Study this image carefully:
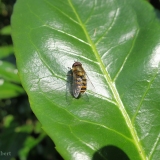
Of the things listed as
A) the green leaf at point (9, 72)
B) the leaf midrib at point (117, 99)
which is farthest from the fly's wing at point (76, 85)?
the green leaf at point (9, 72)

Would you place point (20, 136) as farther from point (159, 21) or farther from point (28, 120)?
point (159, 21)

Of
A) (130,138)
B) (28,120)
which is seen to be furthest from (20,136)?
(130,138)

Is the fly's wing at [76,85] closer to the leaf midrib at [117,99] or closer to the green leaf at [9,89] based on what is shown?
the leaf midrib at [117,99]

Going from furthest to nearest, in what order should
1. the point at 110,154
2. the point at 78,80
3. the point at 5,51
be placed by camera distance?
the point at 5,51
the point at 78,80
the point at 110,154

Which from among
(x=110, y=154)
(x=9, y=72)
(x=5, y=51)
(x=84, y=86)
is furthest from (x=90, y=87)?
(x=5, y=51)

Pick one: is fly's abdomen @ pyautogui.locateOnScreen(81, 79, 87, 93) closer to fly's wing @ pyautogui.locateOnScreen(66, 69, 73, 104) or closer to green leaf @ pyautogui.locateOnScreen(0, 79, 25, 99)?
fly's wing @ pyautogui.locateOnScreen(66, 69, 73, 104)

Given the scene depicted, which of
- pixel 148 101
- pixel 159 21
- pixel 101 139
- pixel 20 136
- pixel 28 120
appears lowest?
pixel 28 120

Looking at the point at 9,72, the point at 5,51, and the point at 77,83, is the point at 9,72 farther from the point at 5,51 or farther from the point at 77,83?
the point at 77,83

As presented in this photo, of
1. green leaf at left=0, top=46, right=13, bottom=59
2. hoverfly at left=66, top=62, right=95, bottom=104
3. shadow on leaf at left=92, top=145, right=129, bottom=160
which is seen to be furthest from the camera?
green leaf at left=0, top=46, right=13, bottom=59

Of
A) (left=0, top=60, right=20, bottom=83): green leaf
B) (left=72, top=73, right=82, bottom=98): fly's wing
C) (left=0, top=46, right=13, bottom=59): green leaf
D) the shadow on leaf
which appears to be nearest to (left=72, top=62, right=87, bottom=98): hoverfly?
(left=72, top=73, right=82, bottom=98): fly's wing
